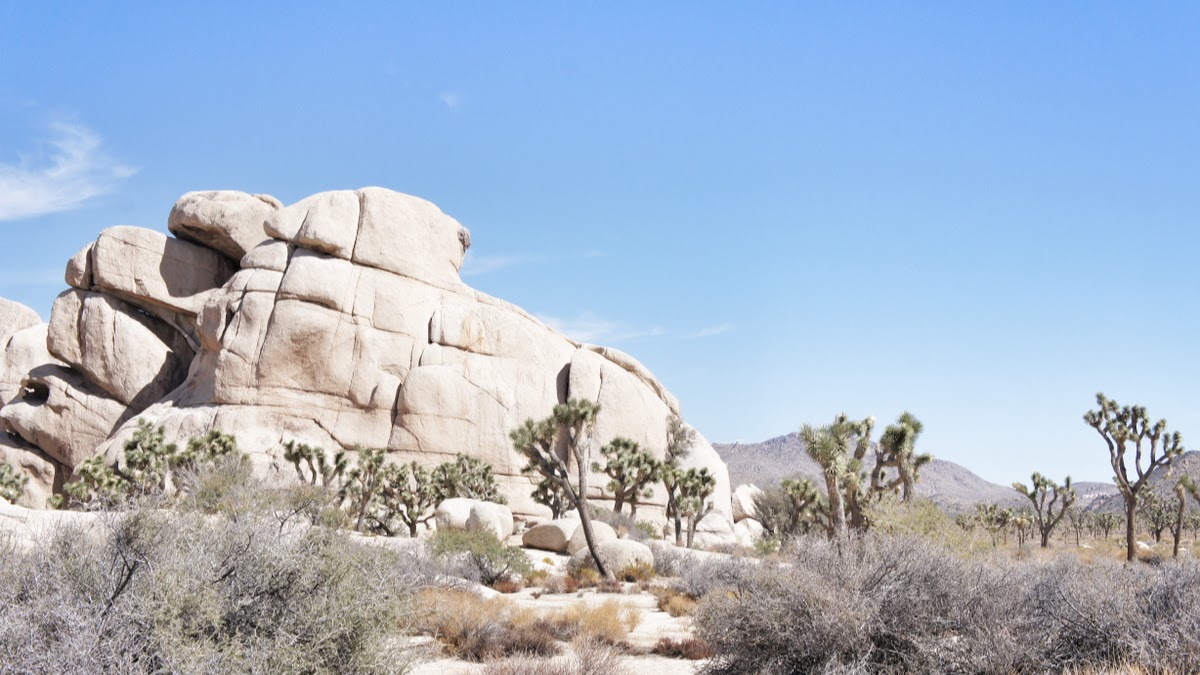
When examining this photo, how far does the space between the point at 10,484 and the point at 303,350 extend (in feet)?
47.6

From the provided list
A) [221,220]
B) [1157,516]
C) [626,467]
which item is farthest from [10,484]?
[1157,516]

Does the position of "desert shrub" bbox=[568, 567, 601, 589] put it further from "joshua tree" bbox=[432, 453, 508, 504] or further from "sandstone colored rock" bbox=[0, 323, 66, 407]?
"sandstone colored rock" bbox=[0, 323, 66, 407]

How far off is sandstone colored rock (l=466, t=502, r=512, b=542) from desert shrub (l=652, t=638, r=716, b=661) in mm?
18657

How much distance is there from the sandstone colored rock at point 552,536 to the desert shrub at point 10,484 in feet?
73.7

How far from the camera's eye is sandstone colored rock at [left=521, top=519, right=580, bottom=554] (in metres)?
32.0

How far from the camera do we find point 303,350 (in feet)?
154

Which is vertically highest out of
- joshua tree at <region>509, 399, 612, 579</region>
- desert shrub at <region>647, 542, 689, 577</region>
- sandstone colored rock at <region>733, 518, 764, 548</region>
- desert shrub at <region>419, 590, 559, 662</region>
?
joshua tree at <region>509, 399, 612, 579</region>

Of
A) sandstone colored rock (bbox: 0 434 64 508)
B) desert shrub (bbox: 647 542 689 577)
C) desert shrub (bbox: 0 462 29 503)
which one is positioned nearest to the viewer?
desert shrub (bbox: 647 542 689 577)

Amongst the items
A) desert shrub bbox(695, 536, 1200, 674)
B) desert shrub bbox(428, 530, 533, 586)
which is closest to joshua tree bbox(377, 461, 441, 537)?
desert shrub bbox(428, 530, 533, 586)

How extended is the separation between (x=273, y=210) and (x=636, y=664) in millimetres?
50318

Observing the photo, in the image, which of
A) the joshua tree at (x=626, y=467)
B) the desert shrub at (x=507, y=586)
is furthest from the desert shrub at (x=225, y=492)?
the joshua tree at (x=626, y=467)

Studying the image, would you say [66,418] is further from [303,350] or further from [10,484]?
[303,350]

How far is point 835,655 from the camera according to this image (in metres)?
8.87

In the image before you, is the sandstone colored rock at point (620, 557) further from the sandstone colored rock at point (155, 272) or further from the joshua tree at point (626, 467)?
the sandstone colored rock at point (155, 272)
